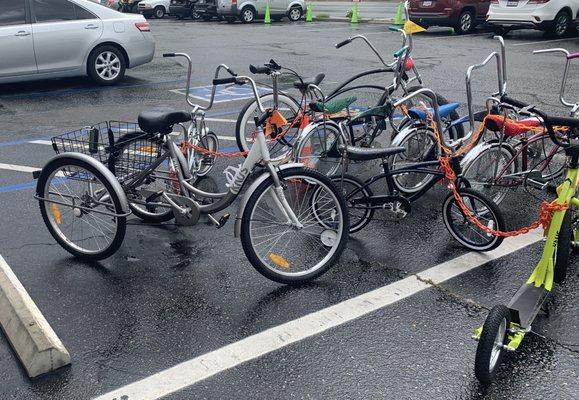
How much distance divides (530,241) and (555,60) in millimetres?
9255

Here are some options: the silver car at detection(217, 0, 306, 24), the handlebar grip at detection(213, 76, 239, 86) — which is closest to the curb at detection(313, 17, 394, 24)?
the silver car at detection(217, 0, 306, 24)

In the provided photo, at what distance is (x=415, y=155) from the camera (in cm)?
544

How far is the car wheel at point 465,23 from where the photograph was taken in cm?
1769

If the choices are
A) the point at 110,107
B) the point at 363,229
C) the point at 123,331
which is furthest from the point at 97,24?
the point at 123,331

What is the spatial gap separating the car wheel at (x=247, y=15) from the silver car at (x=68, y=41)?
13.5 m

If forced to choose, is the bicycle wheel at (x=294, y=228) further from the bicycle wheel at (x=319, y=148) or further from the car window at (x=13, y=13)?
the car window at (x=13, y=13)

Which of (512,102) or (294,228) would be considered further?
(512,102)

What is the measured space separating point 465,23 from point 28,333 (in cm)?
1726

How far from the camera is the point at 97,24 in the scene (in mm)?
10000

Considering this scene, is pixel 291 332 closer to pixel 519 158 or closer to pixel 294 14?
pixel 519 158

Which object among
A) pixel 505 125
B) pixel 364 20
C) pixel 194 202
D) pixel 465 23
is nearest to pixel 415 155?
pixel 505 125

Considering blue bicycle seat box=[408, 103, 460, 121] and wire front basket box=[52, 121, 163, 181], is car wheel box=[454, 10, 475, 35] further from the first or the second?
wire front basket box=[52, 121, 163, 181]

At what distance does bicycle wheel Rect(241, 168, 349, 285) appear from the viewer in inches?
151

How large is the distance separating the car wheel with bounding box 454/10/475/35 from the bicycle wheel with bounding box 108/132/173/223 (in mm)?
15299
